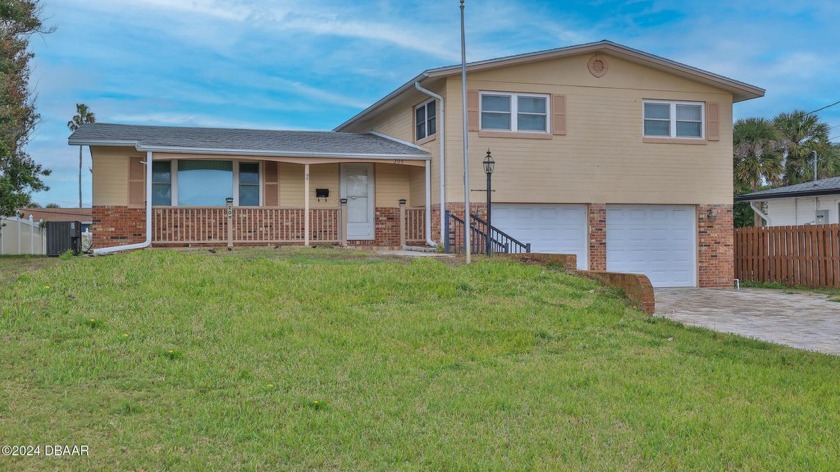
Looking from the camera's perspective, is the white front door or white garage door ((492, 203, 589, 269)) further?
the white front door

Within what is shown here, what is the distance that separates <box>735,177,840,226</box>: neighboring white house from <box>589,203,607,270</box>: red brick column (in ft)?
28.6

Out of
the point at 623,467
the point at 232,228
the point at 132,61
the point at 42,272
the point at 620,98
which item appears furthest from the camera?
the point at 132,61

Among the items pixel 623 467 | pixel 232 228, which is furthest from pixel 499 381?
pixel 232 228

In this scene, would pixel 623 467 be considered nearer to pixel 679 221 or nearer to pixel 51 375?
pixel 51 375

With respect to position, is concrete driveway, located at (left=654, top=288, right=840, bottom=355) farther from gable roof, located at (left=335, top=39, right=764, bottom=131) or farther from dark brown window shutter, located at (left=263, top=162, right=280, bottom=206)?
dark brown window shutter, located at (left=263, top=162, right=280, bottom=206)

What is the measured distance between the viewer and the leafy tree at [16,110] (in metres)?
17.3

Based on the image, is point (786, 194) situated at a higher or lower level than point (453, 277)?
higher

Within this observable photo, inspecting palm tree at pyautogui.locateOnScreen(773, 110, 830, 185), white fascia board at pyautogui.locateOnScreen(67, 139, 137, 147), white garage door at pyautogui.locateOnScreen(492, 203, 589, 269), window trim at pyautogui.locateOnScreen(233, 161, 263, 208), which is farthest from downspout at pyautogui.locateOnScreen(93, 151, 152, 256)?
palm tree at pyautogui.locateOnScreen(773, 110, 830, 185)

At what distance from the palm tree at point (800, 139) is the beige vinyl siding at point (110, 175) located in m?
26.3

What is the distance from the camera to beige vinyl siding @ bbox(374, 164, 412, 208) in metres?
18.9

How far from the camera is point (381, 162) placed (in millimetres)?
17547

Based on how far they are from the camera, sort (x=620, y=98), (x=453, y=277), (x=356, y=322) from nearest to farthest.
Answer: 1. (x=356, y=322)
2. (x=453, y=277)
3. (x=620, y=98)

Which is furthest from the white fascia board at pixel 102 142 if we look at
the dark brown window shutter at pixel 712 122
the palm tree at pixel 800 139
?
the palm tree at pixel 800 139

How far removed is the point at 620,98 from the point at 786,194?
9.02 metres
